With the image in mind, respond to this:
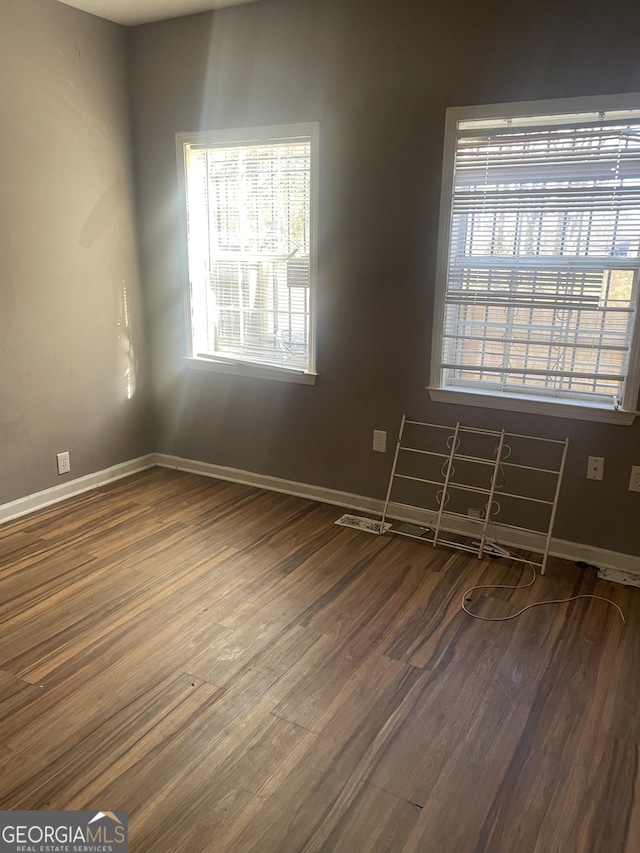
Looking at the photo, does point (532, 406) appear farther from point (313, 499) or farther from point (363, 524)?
point (313, 499)

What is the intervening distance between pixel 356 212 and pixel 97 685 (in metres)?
2.56

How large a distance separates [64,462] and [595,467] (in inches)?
118

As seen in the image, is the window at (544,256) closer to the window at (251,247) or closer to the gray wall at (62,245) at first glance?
the window at (251,247)

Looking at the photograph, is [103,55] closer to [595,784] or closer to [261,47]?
[261,47]

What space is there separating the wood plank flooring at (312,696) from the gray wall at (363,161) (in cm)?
67

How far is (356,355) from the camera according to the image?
3.53 meters

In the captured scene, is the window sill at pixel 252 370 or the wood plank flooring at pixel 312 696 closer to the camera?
the wood plank flooring at pixel 312 696

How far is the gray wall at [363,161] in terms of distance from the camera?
2816 mm

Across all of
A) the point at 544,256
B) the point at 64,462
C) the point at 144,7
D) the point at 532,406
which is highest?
the point at 144,7

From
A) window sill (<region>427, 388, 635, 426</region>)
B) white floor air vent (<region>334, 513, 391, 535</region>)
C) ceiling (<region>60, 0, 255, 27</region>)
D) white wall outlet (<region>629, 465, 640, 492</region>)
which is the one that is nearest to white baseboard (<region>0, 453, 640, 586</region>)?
white floor air vent (<region>334, 513, 391, 535</region>)

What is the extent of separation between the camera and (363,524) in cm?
350

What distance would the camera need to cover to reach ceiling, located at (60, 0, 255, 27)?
3357 mm

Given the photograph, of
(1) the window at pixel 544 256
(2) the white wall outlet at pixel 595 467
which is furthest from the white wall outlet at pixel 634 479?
(1) the window at pixel 544 256

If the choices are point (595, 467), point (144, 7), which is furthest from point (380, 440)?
point (144, 7)
